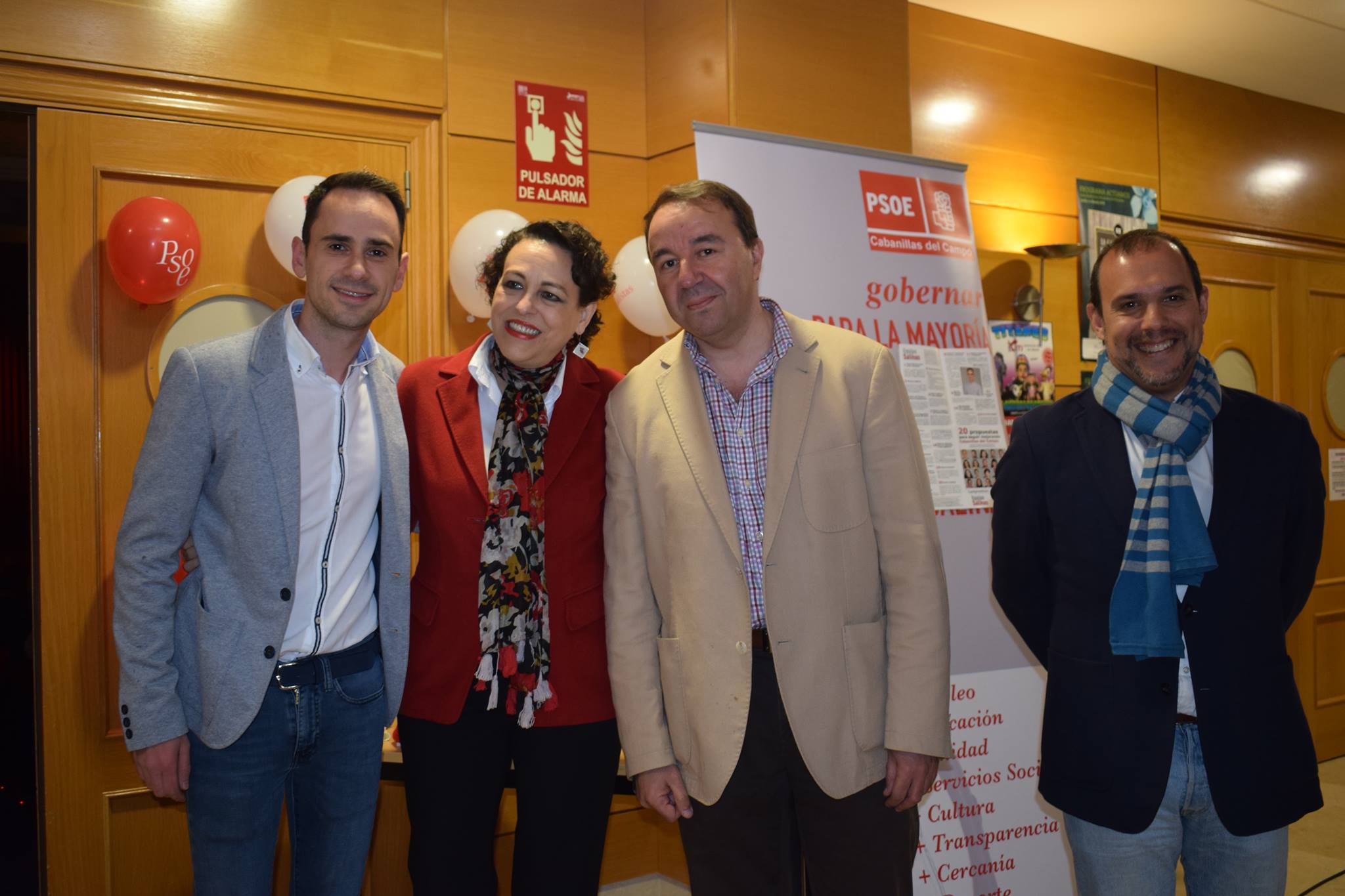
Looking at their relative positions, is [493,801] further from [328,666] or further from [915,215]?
[915,215]

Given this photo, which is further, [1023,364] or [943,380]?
[1023,364]

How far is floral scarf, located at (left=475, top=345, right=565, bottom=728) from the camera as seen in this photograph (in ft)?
6.35

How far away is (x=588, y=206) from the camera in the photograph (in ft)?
12.6

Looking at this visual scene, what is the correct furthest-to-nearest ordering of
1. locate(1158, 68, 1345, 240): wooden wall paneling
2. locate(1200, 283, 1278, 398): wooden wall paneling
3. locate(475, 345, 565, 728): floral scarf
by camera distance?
locate(1200, 283, 1278, 398): wooden wall paneling
locate(1158, 68, 1345, 240): wooden wall paneling
locate(475, 345, 565, 728): floral scarf

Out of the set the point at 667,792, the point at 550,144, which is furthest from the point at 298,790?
the point at 550,144

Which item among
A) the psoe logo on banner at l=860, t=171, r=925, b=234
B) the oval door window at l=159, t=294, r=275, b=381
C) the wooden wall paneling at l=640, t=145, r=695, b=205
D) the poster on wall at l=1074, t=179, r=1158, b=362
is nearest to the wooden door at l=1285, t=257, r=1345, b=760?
the poster on wall at l=1074, t=179, r=1158, b=362

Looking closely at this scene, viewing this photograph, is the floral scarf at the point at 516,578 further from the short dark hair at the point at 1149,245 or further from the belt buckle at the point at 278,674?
the short dark hair at the point at 1149,245

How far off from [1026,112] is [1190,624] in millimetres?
3556

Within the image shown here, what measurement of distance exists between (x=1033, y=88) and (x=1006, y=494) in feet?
11.0

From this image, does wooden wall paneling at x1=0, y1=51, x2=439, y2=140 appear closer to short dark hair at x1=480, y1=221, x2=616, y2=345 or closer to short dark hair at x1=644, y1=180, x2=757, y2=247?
short dark hair at x1=480, y1=221, x2=616, y2=345

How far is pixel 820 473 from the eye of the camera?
6.13 feet

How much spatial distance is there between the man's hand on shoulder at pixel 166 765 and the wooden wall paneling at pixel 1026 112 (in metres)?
3.76

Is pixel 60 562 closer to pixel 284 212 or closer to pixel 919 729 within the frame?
pixel 284 212

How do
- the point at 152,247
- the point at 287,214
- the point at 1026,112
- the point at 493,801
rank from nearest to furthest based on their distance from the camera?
the point at 493,801, the point at 152,247, the point at 287,214, the point at 1026,112
